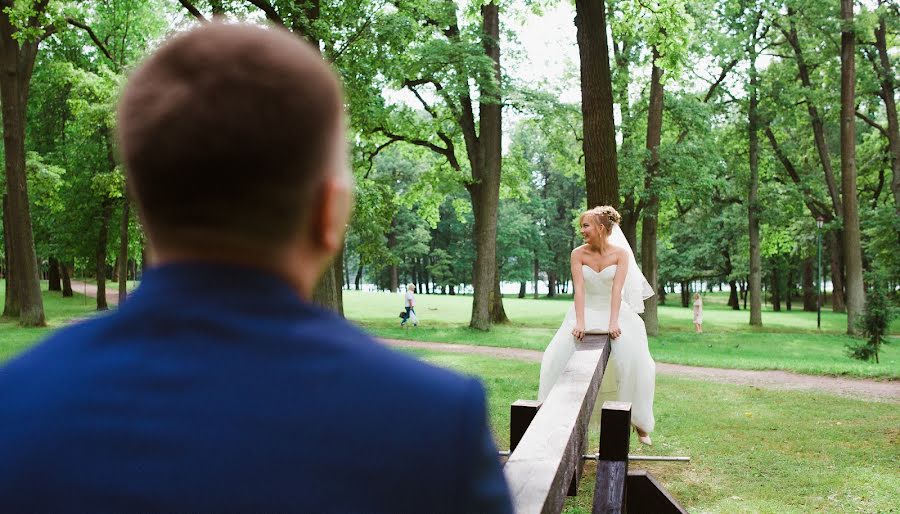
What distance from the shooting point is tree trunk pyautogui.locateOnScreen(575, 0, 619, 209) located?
1041 cm

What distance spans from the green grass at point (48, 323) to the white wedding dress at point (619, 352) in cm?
447

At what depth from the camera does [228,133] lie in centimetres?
103

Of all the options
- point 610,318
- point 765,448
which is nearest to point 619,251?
point 610,318

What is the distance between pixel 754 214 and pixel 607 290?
84.0 feet

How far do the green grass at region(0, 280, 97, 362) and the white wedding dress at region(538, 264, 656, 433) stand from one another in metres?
4.47

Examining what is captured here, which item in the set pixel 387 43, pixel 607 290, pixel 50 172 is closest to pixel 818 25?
pixel 387 43

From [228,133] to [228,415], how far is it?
370mm

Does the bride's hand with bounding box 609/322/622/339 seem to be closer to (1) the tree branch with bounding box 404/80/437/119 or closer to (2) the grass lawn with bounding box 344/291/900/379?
(2) the grass lawn with bounding box 344/291/900/379

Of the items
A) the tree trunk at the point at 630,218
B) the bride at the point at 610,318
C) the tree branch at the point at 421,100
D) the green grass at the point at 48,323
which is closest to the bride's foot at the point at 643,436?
the bride at the point at 610,318

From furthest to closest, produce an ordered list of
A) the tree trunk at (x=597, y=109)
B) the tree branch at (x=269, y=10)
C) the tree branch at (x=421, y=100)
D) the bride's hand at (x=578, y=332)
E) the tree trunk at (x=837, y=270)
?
the tree trunk at (x=837, y=270) → the tree branch at (x=421, y=100) → the tree branch at (x=269, y=10) → the tree trunk at (x=597, y=109) → the bride's hand at (x=578, y=332)

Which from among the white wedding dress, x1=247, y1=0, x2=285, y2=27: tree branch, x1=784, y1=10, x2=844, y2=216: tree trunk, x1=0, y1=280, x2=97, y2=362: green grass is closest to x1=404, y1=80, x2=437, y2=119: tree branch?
x1=247, y1=0, x2=285, y2=27: tree branch

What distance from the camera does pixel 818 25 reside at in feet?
85.4

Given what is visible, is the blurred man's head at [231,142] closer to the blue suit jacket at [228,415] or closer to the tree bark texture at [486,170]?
the blue suit jacket at [228,415]

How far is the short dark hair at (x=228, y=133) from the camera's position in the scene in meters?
1.03
